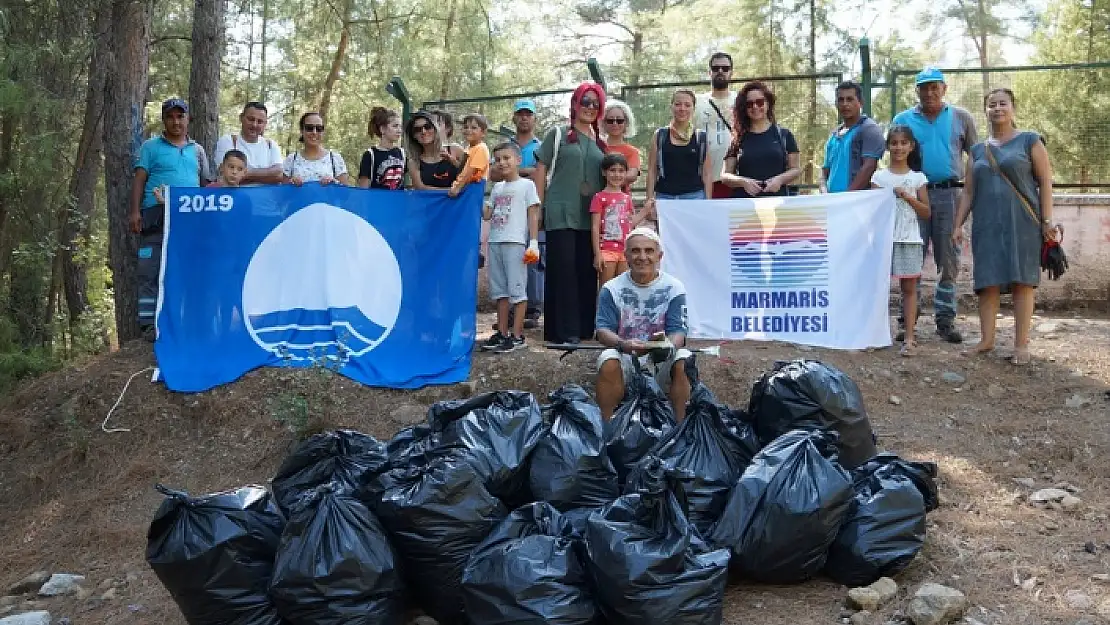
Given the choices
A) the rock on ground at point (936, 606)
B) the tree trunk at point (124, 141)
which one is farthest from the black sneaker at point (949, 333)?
the tree trunk at point (124, 141)

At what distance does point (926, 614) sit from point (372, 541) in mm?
2065

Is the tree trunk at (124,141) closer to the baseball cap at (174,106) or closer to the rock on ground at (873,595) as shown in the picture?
the baseball cap at (174,106)

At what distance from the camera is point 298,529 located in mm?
3895

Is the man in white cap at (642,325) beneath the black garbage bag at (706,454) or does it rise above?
above

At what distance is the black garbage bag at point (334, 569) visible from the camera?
12.5 ft

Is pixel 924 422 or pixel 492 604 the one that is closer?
pixel 492 604

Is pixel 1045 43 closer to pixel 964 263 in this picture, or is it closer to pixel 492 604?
pixel 964 263

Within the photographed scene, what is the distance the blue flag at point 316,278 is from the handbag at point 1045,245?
3390 mm

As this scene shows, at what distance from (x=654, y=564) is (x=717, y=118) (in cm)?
463

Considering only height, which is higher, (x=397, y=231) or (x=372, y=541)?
(x=397, y=231)

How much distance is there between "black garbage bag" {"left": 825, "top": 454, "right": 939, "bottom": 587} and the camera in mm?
4035

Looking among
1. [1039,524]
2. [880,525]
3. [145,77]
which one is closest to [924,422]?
[1039,524]

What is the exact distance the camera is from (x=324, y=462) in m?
4.81

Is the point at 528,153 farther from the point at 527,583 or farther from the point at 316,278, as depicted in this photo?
the point at 527,583
